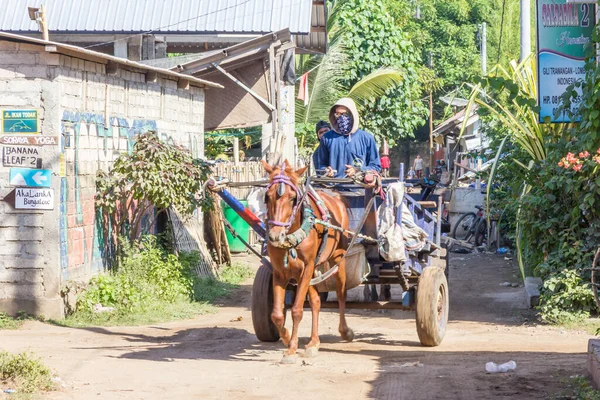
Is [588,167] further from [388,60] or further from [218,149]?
[388,60]

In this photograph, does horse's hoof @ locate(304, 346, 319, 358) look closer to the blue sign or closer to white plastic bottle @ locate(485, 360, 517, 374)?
white plastic bottle @ locate(485, 360, 517, 374)

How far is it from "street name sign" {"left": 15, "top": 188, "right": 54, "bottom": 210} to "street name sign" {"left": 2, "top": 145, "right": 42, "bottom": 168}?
1.09 feet

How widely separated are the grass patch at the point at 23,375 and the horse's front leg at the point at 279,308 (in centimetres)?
222

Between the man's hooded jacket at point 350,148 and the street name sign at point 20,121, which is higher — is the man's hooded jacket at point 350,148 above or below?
below

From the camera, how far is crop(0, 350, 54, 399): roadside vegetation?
7.61m

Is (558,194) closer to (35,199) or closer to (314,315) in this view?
(314,315)

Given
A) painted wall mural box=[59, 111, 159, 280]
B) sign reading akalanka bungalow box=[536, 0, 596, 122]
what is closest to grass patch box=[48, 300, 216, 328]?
painted wall mural box=[59, 111, 159, 280]

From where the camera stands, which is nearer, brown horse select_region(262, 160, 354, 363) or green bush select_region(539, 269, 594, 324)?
brown horse select_region(262, 160, 354, 363)

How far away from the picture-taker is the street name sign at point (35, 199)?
1214 centimetres

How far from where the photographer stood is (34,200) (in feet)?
39.9

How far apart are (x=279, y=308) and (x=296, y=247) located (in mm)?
625

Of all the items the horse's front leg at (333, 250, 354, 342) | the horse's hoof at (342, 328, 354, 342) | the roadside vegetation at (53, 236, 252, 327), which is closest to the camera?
the horse's front leg at (333, 250, 354, 342)

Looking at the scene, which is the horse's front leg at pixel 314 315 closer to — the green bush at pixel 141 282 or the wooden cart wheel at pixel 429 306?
the wooden cart wheel at pixel 429 306

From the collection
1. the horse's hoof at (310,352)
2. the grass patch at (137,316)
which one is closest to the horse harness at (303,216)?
the horse's hoof at (310,352)
